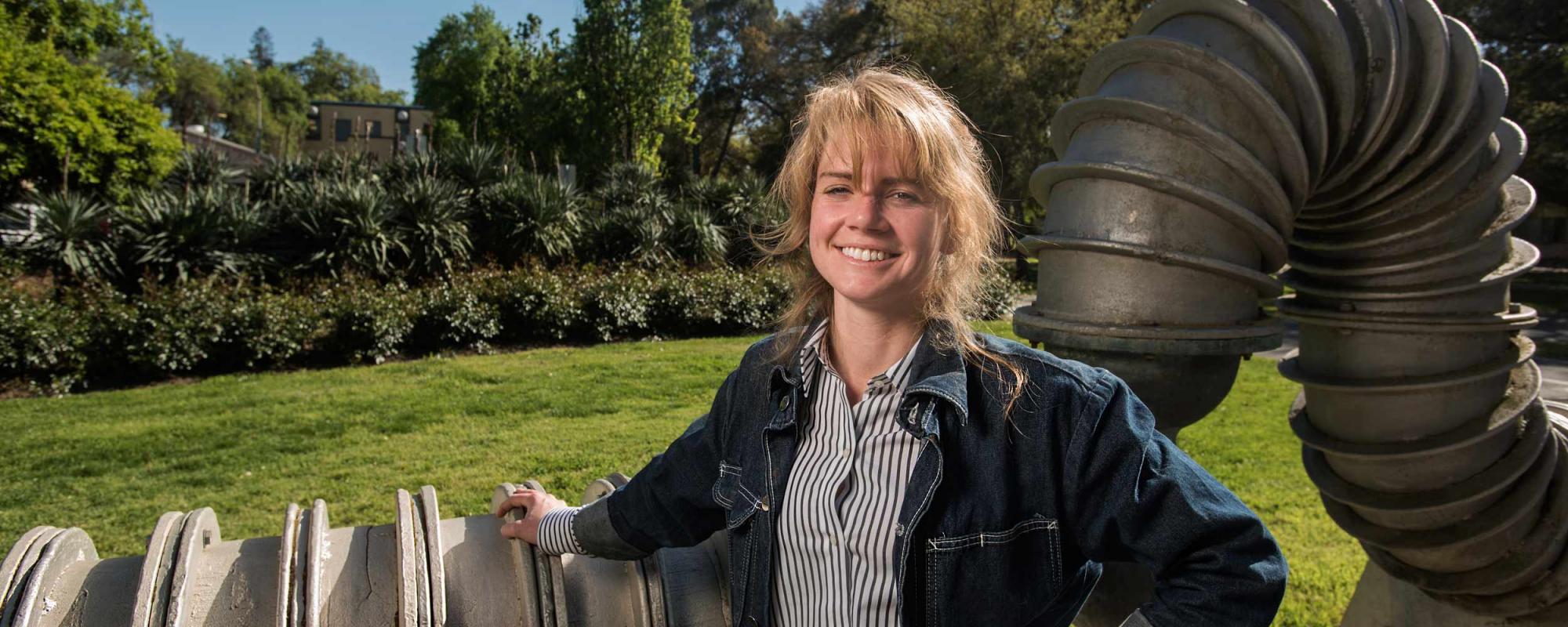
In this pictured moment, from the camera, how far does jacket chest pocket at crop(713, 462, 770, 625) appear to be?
5.93 feet

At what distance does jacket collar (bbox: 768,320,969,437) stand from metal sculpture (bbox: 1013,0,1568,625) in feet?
2.90

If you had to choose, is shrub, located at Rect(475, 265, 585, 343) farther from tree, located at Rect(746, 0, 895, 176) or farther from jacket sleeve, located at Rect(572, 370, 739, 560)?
tree, located at Rect(746, 0, 895, 176)

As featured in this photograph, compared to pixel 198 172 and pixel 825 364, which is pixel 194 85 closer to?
pixel 198 172

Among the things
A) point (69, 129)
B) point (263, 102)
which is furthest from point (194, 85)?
point (69, 129)

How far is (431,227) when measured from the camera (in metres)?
12.4

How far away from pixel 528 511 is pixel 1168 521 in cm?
145

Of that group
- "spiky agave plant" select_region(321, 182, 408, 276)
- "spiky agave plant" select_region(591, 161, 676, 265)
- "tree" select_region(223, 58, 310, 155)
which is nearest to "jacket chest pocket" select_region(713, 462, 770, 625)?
"spiky agave plant" select_region(321, 182, 408, 276)

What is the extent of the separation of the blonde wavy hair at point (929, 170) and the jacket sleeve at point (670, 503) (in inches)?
10.0

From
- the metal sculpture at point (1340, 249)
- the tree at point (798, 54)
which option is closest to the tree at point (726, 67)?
the tree at point (798, 54)

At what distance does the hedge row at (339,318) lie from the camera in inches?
340

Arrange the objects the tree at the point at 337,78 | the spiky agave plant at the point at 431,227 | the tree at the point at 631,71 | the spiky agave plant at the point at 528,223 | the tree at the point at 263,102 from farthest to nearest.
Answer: the tree at the point at 337,78
the tree at the point at 263,102
the tree at the point at 631,71
the spiky agave plant at the point at 528,223
the spiky agave plant at the point at 431,227

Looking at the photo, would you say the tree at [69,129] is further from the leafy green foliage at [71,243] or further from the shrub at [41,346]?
the shrub at [41,346]

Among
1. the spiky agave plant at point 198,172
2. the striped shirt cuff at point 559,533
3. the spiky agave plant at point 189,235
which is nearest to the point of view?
the striped shirt cuff at point 559,533

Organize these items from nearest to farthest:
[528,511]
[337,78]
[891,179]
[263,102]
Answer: [891,179] < [528,511] < [263,102] < [337,78]
